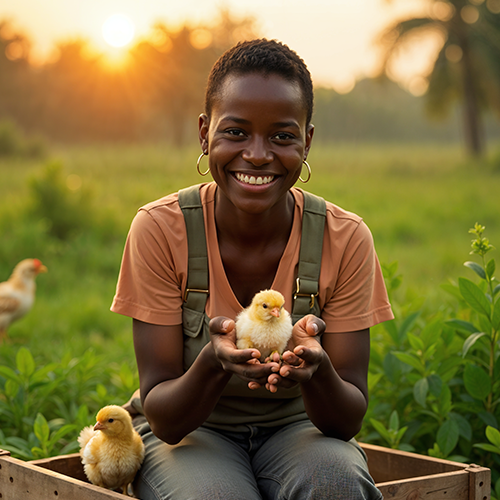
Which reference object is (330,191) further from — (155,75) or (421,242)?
(155,75)

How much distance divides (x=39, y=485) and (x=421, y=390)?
2116 millimetres

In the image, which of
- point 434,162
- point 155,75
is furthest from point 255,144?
point 155,75

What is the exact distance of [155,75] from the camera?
892 inches

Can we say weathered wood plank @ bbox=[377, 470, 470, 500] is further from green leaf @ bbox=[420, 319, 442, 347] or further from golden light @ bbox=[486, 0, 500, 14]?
golden light @ bbox=[486, 0, 500, 14]

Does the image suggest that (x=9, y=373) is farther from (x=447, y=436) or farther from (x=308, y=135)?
(x=447, y=436)

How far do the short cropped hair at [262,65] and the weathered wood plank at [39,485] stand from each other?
5.66 ft

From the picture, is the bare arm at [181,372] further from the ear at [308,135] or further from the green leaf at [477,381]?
the green leaf at [477,381]

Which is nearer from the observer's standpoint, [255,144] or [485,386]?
[255,144]

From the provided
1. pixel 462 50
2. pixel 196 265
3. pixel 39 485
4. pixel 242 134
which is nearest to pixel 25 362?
pixel 39 485

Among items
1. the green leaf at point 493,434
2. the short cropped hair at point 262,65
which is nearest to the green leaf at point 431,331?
the green leaf at point 493,434

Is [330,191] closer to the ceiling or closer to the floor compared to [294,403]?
closer to the ceiling

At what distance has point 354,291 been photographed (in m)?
2.78

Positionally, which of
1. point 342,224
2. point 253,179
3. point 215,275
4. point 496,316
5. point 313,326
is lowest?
point 496,316

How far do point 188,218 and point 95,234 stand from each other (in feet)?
24.4
